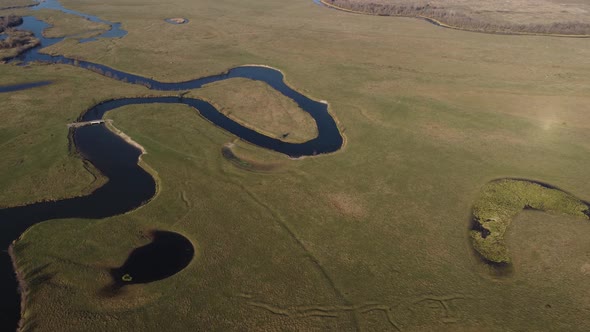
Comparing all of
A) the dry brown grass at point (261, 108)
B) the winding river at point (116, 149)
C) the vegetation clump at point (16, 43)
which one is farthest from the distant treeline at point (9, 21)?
the dry brown grass at point (261, 108)

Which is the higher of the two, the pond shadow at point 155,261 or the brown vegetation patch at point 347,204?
the brown vegetation patch at point 347,204

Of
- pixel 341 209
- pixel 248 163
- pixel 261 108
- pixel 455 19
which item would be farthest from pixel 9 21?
pixel 455 19

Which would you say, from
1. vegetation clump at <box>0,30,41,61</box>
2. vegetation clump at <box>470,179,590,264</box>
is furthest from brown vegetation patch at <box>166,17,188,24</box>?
vegetation clump at <box>470,179,590,264</box>

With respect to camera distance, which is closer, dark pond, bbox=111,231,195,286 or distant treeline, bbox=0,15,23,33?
dark pond, bbox=111,231,195,286

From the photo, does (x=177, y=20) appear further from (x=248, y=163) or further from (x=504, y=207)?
(x=504, y=207)

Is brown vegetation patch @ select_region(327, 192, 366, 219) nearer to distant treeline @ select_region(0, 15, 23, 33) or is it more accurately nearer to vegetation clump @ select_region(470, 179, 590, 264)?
vegetation clump @ select_region(470, 179, 590, 264)

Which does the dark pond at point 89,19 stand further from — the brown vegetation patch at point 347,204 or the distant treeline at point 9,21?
the brown vegetation patch at point 347,204

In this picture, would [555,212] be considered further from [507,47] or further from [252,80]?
[507,47]
